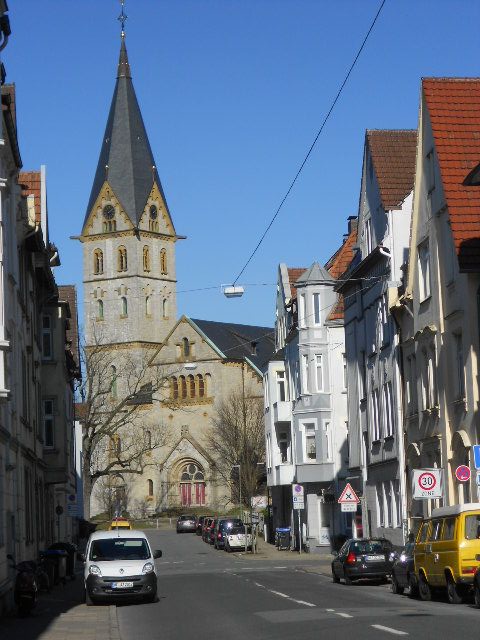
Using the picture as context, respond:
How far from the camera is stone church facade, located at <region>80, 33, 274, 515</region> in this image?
124m

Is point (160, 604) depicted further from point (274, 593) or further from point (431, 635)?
point (431, 635)

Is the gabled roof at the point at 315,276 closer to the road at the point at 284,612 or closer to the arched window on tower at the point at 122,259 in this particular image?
the road at the point at 284,612

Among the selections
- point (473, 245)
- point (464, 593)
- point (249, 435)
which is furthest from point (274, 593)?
point (249, 435)

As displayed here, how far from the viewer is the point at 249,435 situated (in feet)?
373

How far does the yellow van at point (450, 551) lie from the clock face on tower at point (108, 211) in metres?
121

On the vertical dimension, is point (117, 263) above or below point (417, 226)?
above

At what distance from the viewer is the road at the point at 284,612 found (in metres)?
18.8

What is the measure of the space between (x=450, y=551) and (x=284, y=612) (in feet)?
9.90

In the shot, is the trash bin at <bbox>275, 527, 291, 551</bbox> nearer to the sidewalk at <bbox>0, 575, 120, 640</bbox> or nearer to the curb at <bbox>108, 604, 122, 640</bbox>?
the sidewalk at <bbox>0, 575, 120, 640</bbox>

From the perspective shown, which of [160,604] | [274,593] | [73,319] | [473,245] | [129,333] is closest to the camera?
[160,604]

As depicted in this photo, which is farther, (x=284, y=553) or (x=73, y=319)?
(x=73, y=319)

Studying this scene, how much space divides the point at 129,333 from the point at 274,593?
11048 cm

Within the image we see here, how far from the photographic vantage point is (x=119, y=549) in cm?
2961

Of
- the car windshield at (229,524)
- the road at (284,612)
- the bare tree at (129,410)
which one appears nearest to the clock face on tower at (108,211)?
the bare tree at (129,410)
